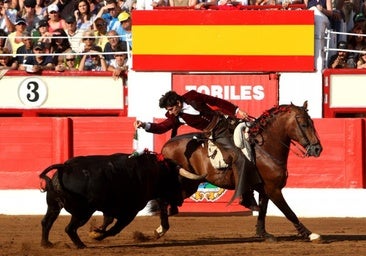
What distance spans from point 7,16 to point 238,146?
24.9 feet

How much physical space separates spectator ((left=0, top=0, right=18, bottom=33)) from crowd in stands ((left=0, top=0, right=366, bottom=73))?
0.02m

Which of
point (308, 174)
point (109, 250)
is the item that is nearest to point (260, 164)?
point (109, 250)

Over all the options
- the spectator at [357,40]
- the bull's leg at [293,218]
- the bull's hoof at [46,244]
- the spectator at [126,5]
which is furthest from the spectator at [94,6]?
the bull's hoof at [46,244]

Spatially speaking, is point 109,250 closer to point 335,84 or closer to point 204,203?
point 204,203

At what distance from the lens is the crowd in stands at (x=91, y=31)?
18656mm

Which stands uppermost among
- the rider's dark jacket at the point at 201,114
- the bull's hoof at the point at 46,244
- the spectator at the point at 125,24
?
the spectator at the point at 125,24

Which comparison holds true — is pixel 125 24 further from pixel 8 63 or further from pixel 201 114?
pixel 201 114

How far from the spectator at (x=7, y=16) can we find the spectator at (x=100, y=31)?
167cm

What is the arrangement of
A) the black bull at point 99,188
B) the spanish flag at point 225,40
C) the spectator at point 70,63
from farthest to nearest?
the spectator at point 70,63 < the spanish flag at point 225,40 < the black bull at point 99,188

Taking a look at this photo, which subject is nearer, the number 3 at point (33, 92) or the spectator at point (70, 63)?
the number 3 at point (33, 92)

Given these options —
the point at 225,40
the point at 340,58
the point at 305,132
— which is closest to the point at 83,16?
the point at 225,40

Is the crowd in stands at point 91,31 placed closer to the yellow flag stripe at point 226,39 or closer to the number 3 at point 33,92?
the number 3 at point 33,92

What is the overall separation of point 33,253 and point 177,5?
708 centimetres

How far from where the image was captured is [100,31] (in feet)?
63.3
